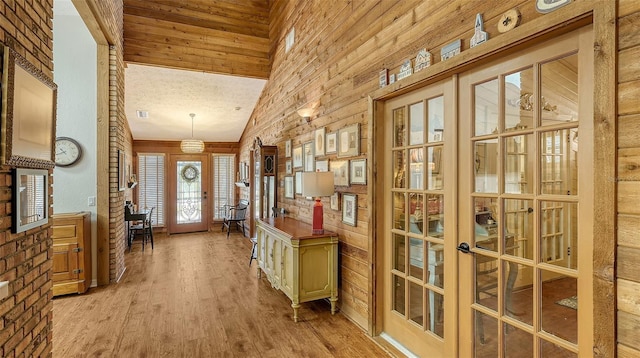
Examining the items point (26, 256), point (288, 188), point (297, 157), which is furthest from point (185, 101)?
point (26, 256)

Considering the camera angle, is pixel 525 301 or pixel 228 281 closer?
pixel 525 301

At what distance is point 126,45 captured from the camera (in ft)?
15.9

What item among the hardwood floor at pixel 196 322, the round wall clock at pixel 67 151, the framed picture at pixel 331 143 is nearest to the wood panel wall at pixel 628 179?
the hardwood floor at pixel 196 322

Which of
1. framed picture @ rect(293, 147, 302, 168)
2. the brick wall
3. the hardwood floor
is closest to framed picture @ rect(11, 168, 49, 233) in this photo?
the brick wall

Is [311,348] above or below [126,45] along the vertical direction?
below

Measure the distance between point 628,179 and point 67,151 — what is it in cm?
518

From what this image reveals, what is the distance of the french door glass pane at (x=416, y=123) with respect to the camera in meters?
2.43

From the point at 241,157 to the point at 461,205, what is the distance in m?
6.97

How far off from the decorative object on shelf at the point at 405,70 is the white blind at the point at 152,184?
7.22 meters

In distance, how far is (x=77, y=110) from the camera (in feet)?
13.3

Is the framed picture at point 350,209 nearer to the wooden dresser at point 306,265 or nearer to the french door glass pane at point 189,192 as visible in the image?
the wooden dresser at point 306,265

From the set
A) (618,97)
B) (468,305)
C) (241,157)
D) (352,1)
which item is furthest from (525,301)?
(241,157)

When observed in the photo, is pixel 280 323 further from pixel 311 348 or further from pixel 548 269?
→ pixel 548 269

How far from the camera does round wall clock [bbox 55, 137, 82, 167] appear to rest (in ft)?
13.1
